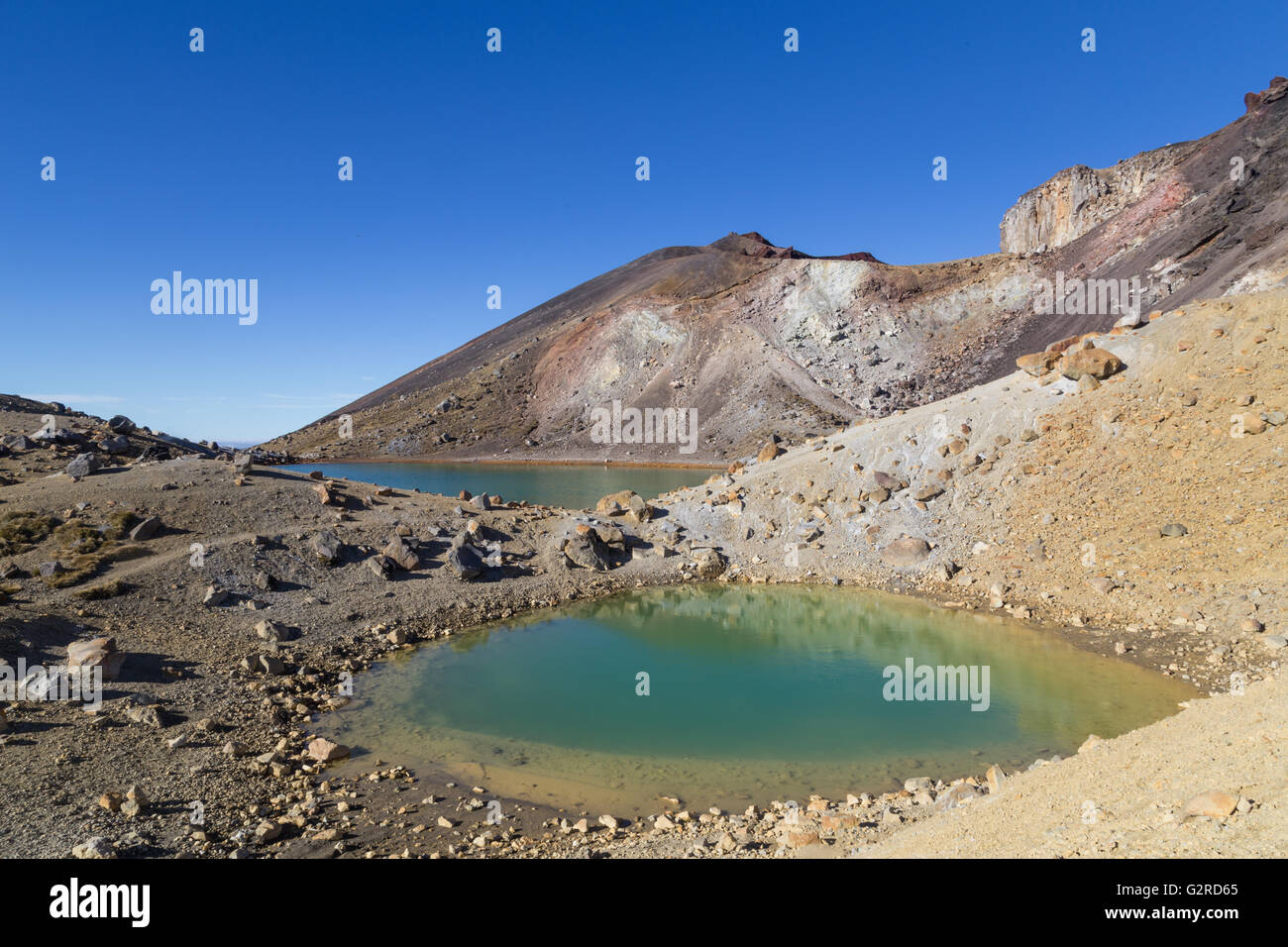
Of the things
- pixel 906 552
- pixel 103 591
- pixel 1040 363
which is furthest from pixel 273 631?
pixel 1040 363

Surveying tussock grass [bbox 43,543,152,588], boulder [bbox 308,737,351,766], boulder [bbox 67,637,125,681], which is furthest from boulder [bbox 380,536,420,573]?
boulder [bbox 308,737,351,766]

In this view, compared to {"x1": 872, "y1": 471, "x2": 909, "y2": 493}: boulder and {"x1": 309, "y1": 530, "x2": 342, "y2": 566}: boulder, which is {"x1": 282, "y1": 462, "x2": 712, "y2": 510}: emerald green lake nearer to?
{"x1": 309, "y1": 530, "x2": 342, "y2": 566}: boulder

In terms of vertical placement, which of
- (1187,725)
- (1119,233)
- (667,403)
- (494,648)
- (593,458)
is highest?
(1119,233)

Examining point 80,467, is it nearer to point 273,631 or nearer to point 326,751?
point 273,631

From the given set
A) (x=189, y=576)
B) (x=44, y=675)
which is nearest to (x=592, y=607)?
(x=189, y=576)

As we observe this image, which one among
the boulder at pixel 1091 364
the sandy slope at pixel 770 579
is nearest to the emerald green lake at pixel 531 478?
the sandy slope at pixel 770 579

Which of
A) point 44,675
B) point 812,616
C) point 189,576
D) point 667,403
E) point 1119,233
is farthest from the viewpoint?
point 667,403
